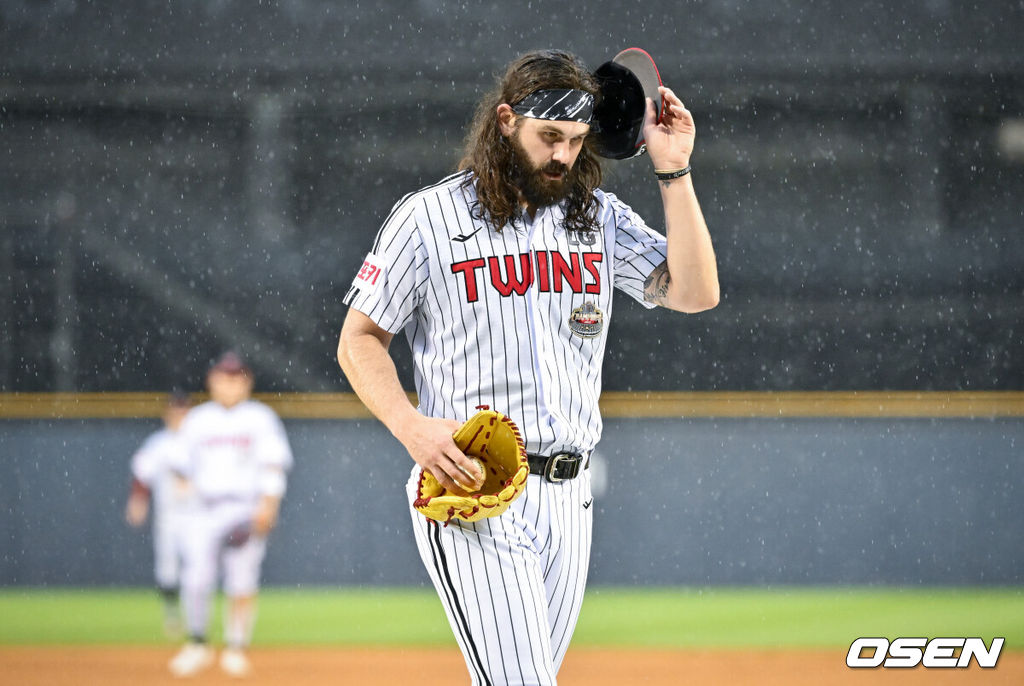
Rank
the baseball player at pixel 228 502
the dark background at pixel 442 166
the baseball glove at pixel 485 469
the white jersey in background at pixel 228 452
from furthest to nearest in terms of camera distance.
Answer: the dark background at pixel 442 166, the white jersey in background at pixel 228 452, the baseball player at pixel 228 502, the baseball glove at pixel 485 469

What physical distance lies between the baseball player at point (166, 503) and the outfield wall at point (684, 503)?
7.3 inches

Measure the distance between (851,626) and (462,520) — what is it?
3089mm

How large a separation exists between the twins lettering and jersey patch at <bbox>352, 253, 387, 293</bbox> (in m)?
0.10

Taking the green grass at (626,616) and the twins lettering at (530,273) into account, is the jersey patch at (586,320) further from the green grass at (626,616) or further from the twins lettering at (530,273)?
the green grass at (626,616)

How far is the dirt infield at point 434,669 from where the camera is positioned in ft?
12.1

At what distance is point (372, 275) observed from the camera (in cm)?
146

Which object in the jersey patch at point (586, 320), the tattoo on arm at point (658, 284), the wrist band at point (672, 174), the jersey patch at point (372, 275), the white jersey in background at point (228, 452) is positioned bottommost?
the white jersey in background at point (228, 452)

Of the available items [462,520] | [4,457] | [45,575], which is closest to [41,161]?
[4,457]

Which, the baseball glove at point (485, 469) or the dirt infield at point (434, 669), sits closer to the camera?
the baseball glove at point (485, 469)

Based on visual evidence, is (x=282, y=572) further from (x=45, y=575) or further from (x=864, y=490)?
(x=864, y=490)

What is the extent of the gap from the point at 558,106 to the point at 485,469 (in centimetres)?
50

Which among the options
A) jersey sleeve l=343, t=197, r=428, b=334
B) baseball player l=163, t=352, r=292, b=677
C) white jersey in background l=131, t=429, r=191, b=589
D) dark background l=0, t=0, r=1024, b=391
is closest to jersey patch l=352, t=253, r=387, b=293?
jersey sleeve l=343, t=197, r=428, b=334

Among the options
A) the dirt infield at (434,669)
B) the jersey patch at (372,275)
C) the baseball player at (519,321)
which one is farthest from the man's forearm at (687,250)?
the dirt infield at (434,669)

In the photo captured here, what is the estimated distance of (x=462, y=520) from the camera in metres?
1.40
